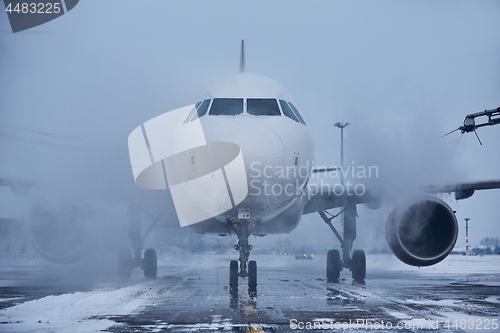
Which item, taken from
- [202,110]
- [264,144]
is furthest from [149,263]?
[264,144]

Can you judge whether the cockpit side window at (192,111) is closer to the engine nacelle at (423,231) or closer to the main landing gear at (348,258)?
the engine nacelle at (423,231)

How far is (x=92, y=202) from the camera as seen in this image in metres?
15.1

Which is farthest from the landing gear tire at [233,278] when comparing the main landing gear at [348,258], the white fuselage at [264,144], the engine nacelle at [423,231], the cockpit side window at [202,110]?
the main landing gear at [348,258]

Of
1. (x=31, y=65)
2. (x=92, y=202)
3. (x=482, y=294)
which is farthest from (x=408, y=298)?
(x=31, y=65)

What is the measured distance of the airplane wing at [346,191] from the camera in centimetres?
1403

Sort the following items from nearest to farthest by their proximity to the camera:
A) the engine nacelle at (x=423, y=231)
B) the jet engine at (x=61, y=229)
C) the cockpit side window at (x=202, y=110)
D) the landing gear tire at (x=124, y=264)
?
the cockpit side window at (x=202, y=110)
the engine nacelle at (x=423, y=231)
the jet engine at (x=61, y=229)
the landing gear tire at (x=124, y=264)

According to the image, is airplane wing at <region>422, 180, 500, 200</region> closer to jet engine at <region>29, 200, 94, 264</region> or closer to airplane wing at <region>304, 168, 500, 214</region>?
airplane wing at <region>304, 168, 500, 214</region>

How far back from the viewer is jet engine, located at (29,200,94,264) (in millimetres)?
14297

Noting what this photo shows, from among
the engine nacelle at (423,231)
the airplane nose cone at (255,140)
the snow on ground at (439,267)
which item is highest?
the airplane nose cone at (255,140)

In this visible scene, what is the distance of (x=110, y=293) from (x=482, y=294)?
7984mm

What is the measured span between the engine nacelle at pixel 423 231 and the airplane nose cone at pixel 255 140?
16.5 ft

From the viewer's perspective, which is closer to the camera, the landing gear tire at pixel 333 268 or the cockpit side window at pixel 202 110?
the cockpit side window at pixel 202 110

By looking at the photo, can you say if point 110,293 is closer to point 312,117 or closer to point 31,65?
point 312,117

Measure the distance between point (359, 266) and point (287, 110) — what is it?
728cm
